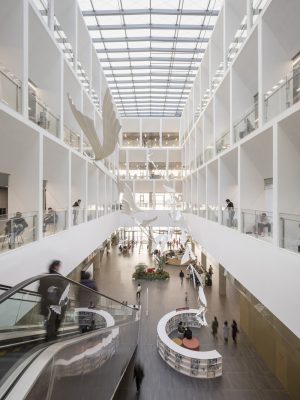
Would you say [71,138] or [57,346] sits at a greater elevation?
[71,138]

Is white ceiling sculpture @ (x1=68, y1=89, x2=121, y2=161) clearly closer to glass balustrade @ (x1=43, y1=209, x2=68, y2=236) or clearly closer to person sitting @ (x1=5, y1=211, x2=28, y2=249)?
person sitting @ (x1=5, y1=211, x2=28, y2=249)

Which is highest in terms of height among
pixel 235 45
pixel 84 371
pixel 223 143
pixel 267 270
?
pixel 235 45

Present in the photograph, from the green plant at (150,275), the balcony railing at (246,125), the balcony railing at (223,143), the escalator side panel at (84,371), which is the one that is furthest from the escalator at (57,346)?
the green plant at (150,275)

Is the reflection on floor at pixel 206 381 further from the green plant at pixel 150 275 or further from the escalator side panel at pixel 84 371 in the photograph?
the escalator side panel at pixel 84 371

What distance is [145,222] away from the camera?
13836mm

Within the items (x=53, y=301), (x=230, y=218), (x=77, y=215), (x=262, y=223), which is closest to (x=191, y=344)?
(x=230, y=218)

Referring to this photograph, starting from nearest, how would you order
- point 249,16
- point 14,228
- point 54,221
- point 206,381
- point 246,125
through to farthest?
point 14,228 < point 249,16 < point 54,221 < point 246,125 < point 206,381

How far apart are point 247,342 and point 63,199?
28.4 feet

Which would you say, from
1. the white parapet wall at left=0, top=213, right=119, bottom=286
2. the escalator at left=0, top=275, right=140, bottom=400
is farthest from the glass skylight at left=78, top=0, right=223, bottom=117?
the escalator at left=0, top=275, right=140, bottom=400

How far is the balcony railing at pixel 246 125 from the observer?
282 inches

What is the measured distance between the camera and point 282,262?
514 cm

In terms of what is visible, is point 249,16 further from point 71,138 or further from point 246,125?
point 71,138

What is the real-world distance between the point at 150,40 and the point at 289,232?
14710mm

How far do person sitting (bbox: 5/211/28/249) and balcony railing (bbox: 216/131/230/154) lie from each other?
7.33m
